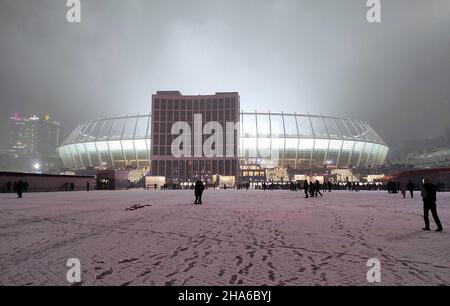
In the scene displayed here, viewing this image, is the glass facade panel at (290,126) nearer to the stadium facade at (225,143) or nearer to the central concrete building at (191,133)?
the stadium facade at (225,143)

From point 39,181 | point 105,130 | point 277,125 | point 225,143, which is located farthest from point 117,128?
point 39,181

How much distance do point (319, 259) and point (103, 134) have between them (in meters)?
105

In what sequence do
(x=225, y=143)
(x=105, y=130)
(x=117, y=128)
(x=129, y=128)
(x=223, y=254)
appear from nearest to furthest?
(x=223, y=254)
(x=225, y=143)
(x=129, y=128)
(x=117, y=128)
(x=105, y=130)

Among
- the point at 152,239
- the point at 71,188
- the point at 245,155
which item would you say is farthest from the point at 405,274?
the point at 245,155

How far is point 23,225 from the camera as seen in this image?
363 inches

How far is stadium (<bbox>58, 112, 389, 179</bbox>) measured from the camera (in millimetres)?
92750

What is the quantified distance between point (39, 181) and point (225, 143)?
59.6 m

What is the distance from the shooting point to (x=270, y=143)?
303 ft

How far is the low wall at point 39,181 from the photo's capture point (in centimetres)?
3403

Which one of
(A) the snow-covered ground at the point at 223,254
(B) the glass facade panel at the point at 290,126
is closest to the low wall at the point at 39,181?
(A) the snow-covered ground at the point at 223,254

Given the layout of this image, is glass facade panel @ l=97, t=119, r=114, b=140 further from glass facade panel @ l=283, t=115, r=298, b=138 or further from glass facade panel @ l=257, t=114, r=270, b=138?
glass facade panel @ l=283, t=115, r=298, b=138

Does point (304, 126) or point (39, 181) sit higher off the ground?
point (304, 126)

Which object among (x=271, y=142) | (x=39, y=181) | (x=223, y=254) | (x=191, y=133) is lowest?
(x=223, y=254)

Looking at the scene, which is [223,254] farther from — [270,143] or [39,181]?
[270,143]
